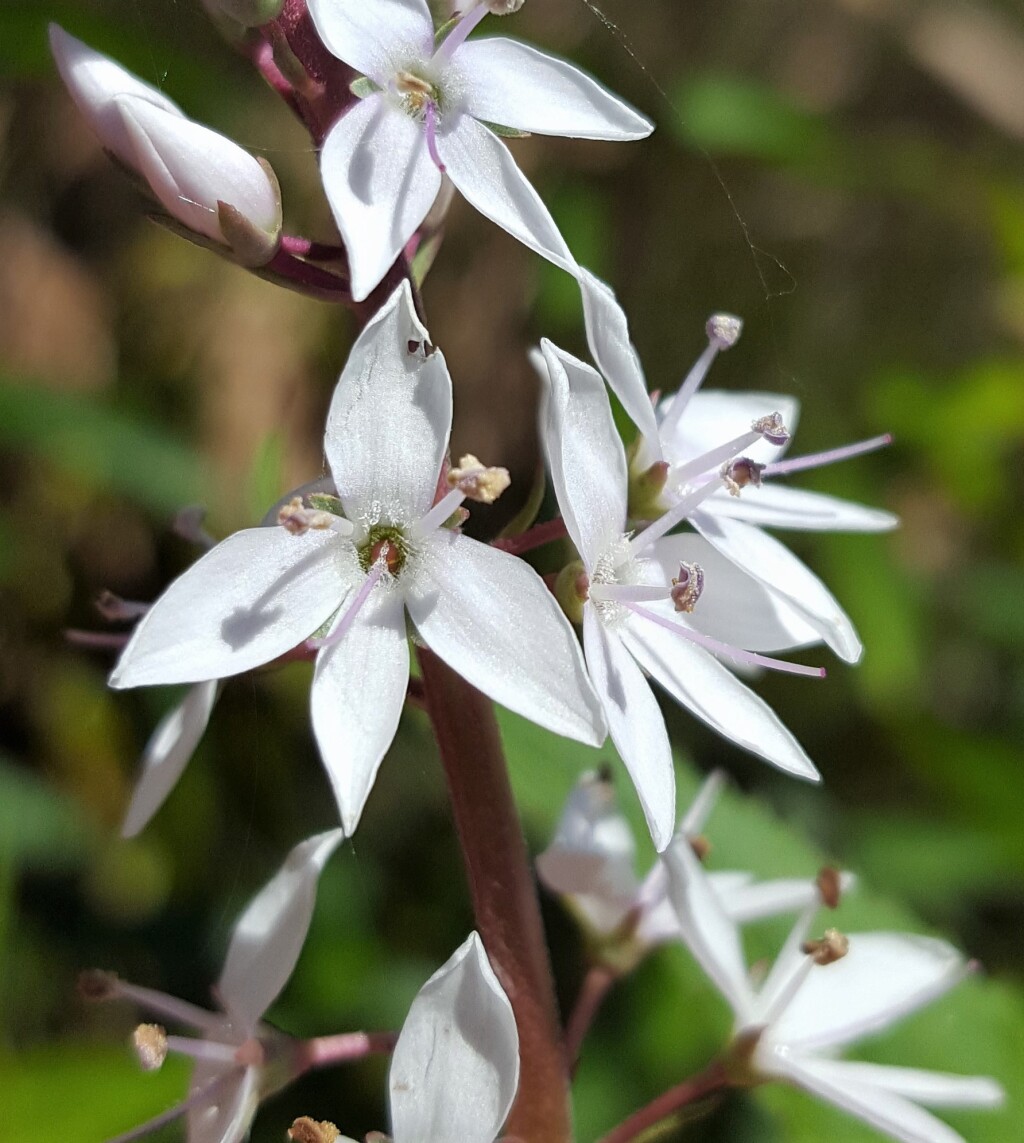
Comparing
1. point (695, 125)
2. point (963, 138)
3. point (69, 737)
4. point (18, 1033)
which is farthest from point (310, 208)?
point (963, 138)

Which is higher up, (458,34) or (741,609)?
(458,34)

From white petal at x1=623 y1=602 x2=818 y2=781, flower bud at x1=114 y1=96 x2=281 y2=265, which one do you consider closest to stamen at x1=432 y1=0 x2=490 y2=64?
flower bud at x1=114 y1=96 x2=281 y2=265

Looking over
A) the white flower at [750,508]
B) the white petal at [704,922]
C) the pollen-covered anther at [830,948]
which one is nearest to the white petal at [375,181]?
the white flower at [750,508]

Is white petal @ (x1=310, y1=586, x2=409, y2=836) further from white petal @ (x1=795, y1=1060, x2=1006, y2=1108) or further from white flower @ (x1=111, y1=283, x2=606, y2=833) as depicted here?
white petal @ (x1=795, y1=1060, x2=1006, y2=1108)

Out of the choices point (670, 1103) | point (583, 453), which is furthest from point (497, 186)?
point (670, 1103)

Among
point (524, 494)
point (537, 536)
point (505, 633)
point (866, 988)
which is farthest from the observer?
point (524, 494)

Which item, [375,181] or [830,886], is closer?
[375,181]

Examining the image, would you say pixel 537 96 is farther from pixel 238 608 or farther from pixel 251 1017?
pixel 251 1017

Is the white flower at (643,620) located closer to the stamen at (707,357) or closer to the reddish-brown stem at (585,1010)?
the stamen at (707,357)
